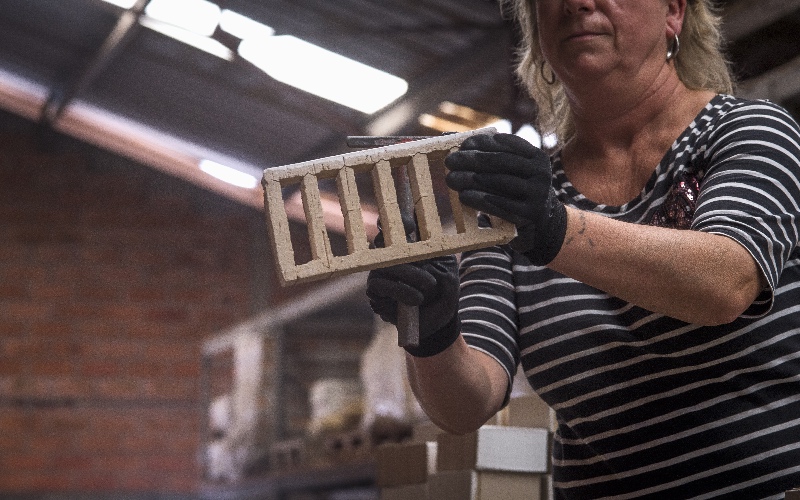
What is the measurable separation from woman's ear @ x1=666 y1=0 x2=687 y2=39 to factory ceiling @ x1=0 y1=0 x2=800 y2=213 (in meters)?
1.29

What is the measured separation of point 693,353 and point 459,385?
0.83 ft

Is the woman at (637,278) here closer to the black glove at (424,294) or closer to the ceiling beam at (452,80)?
the black glove at (424,294)

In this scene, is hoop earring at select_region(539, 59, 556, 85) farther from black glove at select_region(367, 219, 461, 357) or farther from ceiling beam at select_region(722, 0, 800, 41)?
ceiling beam at select_region(722, 0, 800, 41)

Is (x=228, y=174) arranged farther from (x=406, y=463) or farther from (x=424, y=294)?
(x=424, y=294)

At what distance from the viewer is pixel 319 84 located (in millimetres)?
4855

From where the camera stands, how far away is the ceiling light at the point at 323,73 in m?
4.55

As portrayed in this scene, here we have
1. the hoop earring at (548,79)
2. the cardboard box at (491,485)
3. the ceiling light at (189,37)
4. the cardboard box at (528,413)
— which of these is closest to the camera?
the hoop earring at (548,79)

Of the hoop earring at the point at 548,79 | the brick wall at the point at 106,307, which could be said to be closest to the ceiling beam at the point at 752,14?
the hoop earring at the point at 548,79

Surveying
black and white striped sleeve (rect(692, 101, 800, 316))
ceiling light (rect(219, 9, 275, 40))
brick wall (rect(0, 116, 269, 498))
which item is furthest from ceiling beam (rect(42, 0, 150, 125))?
black and white striped sleeve (rect(692, 101, 800, 316))

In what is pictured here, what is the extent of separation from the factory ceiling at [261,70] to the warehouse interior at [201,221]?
1 cm

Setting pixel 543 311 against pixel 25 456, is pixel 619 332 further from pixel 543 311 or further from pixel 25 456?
pixel 25 456

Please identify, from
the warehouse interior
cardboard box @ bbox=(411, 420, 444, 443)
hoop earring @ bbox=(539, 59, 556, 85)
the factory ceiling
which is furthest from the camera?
the warehouse interior

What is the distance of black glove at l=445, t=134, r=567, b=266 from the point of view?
786 mm

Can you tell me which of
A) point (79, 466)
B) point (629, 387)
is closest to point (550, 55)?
point (629, 387)
